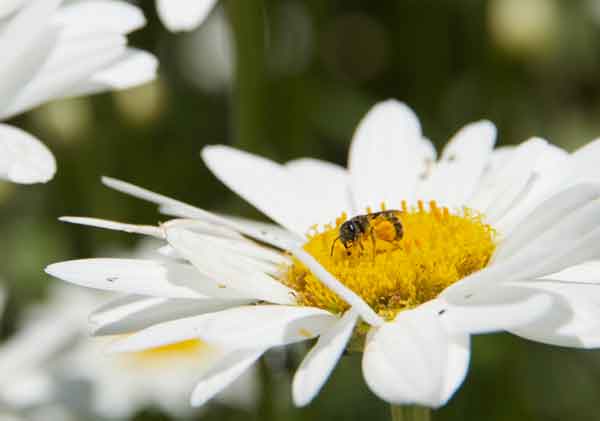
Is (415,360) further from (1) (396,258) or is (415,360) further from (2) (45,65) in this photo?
(2) (45,65)

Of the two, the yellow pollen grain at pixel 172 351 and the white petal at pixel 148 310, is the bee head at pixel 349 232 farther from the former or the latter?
the yellow pollen grain at pixel 172 351

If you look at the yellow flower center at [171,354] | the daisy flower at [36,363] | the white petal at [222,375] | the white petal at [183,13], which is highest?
the white petal at [183,13]

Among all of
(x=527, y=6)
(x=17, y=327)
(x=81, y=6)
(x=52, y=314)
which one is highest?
(x=81, y=6)

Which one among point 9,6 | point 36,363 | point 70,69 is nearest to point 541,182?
point 70,69

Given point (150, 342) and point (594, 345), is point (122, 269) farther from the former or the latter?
point (594, 345)

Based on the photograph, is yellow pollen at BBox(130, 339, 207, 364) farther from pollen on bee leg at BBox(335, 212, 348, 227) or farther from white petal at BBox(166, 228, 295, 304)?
white petal at BBox(166, 228, 295, 304)

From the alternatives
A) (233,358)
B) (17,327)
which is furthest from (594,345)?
(17,327)

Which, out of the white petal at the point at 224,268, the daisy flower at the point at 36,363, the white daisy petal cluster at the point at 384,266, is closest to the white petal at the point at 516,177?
the white daisy petal cluster at the point at 384,266
